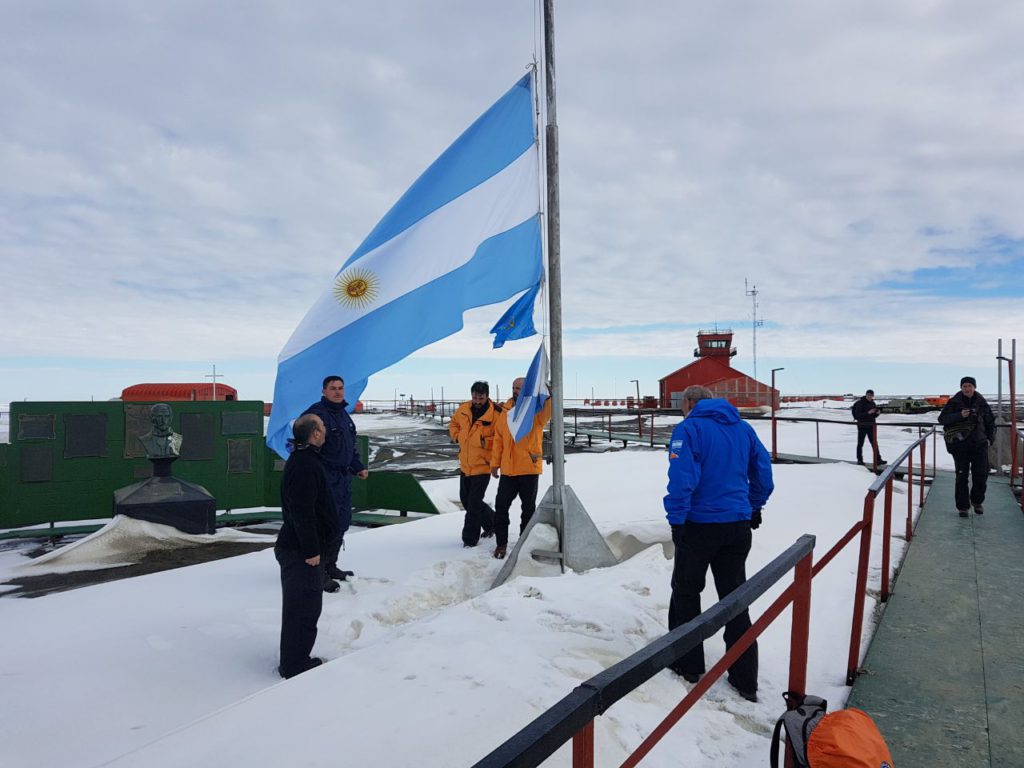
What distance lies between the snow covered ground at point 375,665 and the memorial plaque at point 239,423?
3684mm

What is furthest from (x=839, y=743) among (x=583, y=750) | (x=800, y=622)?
(x=583, y=750)

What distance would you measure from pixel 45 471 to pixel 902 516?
11.3 metres

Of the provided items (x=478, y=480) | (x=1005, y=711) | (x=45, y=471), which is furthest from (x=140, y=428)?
(x=1005, y=711)

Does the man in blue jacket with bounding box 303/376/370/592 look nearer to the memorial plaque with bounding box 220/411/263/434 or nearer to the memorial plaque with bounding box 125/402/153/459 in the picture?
the memorial plaque with bounding box 220/411/263/434

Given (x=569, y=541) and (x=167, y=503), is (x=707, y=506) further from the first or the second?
(x=167, y=503)

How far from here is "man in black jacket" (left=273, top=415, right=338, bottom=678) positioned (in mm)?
3652

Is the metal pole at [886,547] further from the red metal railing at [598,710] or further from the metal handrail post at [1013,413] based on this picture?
the metal handrail post at [1013,413]

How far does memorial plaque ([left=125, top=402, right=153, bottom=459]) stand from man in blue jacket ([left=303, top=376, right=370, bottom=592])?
516 centimetres

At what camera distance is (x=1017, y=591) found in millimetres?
4625

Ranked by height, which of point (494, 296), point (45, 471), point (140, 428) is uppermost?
point (494, 296)

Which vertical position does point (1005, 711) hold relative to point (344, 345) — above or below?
below

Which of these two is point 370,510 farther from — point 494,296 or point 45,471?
point 494,296

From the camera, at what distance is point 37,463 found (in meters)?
8.59

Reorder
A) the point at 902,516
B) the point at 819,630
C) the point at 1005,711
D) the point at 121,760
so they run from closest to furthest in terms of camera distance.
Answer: the point at 121,760
the point at 1005,711
the point at 819,630
the point at 902,516
